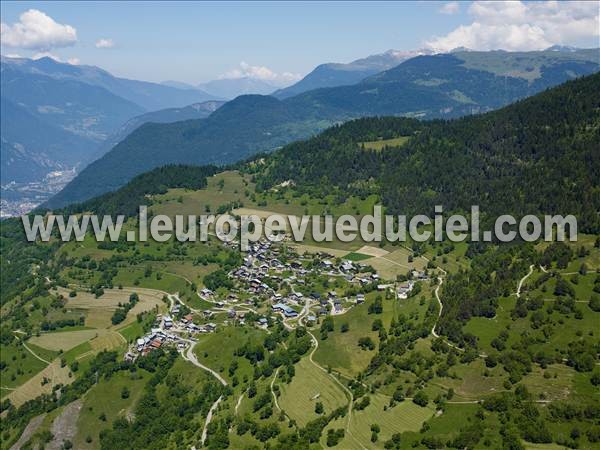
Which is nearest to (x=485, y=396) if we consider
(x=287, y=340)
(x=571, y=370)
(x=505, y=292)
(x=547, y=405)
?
(x=547, y=405)

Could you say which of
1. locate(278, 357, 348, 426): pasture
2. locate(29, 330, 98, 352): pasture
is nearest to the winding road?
locate(278, 357, 348, 426): pasture

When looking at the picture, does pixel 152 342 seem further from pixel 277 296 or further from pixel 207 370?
pixel 277 296

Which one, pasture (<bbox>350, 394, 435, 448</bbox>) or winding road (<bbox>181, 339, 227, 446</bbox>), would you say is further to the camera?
winding road (<bbox>181, 339, 227, 446</bbox>)

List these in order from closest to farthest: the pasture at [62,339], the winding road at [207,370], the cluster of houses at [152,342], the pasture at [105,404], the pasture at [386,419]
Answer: the pasture at [386,419] → the winding road at [207,370] → the pasture at [105,404] → the cluster of houses at [152,342] → the pasture at [62,339]

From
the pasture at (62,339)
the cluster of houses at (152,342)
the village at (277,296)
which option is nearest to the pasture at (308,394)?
the village at (277,296)

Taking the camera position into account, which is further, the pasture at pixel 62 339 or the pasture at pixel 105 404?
Result: the pasture at pixel 62 339

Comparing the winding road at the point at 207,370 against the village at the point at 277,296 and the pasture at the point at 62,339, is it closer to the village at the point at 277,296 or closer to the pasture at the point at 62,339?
the village at the point at 277,296

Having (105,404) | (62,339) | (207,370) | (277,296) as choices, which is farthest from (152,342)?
(277,296)

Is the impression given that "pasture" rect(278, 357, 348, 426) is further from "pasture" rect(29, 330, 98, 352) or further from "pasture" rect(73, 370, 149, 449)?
"pasture" rect(29, 330, 98, 352)
